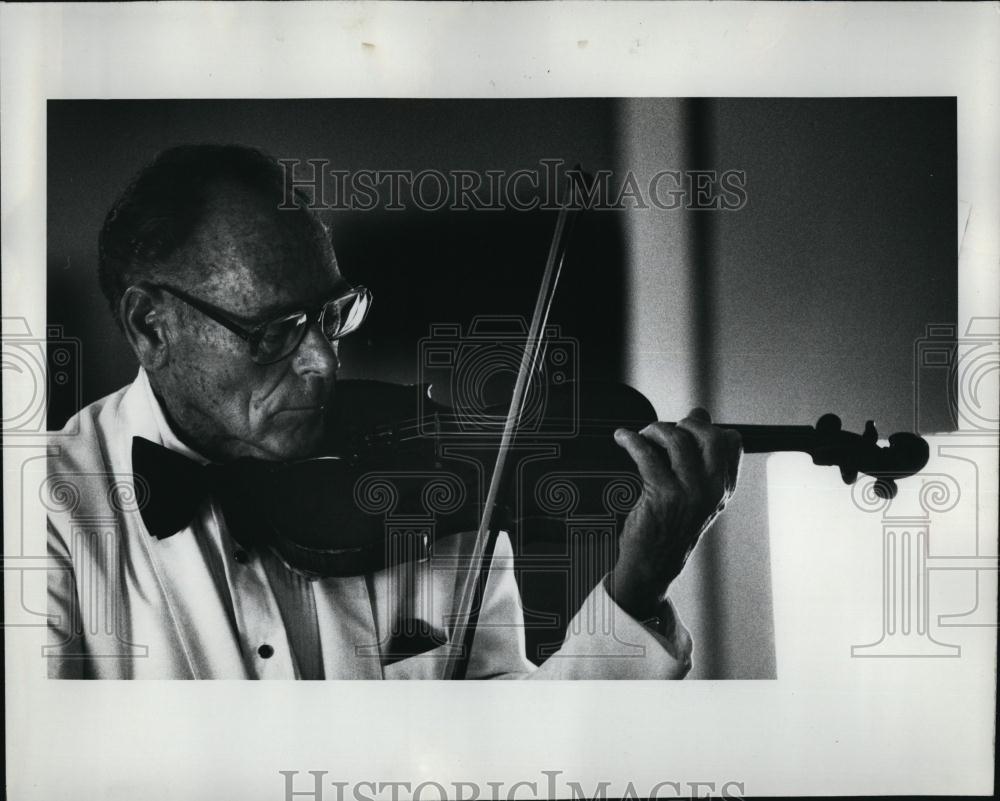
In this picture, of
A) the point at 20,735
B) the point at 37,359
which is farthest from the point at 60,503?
the point at 20,735

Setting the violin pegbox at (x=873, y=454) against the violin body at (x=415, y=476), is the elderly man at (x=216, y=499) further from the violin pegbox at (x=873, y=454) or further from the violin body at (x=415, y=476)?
the violin pegbox at (x=873, y=454)

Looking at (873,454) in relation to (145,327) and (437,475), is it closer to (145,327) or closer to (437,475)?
(437,475)

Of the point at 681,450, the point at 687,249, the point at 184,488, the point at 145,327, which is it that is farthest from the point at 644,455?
the point at 145,327

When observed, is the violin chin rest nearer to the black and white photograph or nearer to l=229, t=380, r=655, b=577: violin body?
the black and white photograph

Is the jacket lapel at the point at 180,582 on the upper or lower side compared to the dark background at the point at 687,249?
lower

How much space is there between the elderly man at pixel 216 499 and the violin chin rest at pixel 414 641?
0.05ft

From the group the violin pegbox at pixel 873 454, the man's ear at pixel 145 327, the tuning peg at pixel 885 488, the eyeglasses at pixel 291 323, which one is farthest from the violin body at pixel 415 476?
the tuning peg at pixel 885 488

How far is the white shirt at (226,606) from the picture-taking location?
1.61 metres

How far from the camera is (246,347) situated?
5.21 feet

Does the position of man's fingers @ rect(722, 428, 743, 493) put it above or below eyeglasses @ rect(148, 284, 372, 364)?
below

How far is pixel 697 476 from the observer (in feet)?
5.32

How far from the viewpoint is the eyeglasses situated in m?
1.59

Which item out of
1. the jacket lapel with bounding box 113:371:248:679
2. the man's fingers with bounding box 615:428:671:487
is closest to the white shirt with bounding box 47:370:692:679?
the jacket lapel with bounding box 113:371:248:679

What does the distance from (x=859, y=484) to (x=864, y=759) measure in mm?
584
